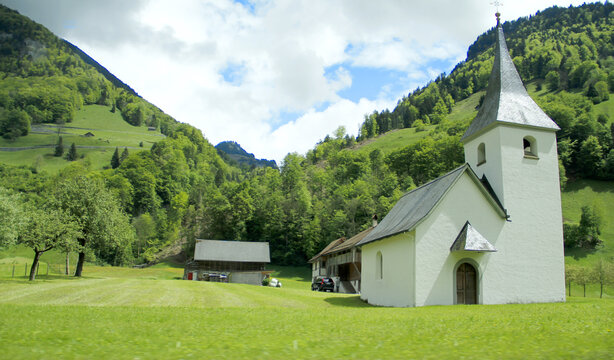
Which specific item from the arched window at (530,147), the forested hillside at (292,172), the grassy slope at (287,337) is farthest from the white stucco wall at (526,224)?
the forested hillside at (292,172)

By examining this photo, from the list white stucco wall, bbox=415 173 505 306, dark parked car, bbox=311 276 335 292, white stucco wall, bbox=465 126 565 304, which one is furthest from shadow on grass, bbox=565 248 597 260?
white stucco wall, bbox=415 173 505 306

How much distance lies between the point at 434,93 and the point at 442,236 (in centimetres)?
17658

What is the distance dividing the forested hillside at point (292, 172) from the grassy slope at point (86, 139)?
18.4 ft

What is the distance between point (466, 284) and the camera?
73.9 ft

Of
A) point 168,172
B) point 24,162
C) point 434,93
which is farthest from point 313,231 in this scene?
point 434,93

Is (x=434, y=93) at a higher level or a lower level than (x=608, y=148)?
higher

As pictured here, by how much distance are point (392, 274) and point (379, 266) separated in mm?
2752

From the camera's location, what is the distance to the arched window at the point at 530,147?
→ 25.5 m

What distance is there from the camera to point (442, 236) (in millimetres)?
22469

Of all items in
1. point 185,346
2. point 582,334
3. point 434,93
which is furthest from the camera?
point 434,93

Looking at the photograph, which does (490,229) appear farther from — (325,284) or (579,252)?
(579,252)

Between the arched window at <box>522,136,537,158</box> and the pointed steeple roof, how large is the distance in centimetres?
95

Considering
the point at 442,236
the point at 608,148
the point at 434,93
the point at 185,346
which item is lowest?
the point at 185,346

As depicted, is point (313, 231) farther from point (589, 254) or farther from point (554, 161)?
point (554, 161)
